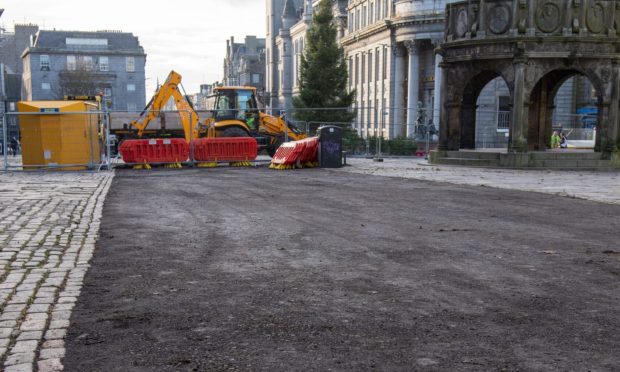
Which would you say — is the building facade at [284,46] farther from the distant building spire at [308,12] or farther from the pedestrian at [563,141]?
the pedestrian at [563,141]

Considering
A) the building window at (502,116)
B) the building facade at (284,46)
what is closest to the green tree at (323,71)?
the building window at (502,116)

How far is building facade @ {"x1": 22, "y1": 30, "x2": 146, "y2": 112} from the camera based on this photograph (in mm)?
94375

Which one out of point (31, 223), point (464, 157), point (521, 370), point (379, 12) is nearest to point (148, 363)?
point (521, 370)

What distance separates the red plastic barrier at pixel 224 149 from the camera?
83.9 ft

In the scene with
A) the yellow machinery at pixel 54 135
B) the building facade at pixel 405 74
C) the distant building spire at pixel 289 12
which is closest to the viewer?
the yellow machinery at pixel 54 135

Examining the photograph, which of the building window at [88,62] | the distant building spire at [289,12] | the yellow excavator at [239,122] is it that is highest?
the distant building spire at [289,12]

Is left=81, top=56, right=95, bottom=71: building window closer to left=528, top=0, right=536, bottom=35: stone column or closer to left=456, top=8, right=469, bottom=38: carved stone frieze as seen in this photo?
left=456, top=8, right=469, bottom=38: carved stone frieze

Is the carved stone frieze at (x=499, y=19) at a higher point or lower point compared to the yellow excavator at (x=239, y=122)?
higher

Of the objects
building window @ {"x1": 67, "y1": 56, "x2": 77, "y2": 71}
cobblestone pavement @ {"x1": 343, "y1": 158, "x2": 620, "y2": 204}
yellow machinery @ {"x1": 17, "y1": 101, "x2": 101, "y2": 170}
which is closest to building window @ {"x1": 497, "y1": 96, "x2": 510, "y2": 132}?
cobblestone pavement @ {"x1": 343, "y1": 158, "x2": 620, "y2": 204}

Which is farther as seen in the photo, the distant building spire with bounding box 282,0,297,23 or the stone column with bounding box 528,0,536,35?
the distant building spire with bounding box 282,0,297,23

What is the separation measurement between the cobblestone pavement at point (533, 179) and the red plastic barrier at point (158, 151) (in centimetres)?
707

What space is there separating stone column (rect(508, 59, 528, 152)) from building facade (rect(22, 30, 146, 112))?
78.1m

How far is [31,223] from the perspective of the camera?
971cm

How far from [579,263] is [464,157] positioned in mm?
19519
